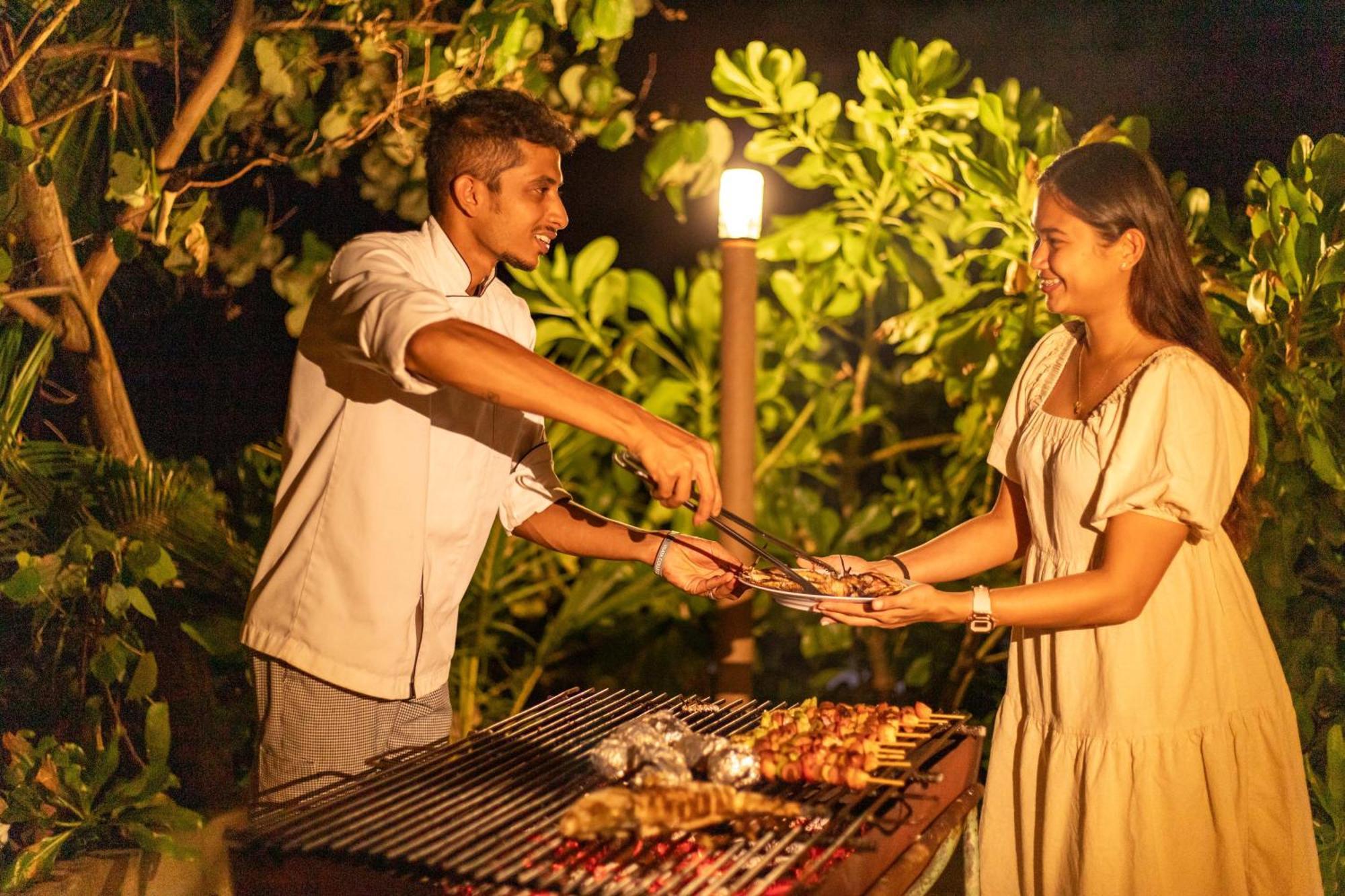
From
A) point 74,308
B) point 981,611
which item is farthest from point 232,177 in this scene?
point 981,611

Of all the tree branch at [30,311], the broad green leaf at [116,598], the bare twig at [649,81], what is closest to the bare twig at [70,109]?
the tree branch at [30,311]

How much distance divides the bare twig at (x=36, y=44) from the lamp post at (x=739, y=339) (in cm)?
188

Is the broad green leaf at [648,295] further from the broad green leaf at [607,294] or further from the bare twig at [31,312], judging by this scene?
the bare twig at [31,312]

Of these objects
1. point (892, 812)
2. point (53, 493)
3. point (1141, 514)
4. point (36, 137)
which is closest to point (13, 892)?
point (53, 493)

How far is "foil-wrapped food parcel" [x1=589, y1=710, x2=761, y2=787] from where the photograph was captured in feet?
6.38

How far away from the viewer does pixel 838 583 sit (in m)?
2.51

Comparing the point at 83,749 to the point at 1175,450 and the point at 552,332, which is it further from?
the point at 1175,450

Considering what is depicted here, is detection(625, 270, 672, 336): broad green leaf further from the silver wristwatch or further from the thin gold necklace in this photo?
the silver wristwatch

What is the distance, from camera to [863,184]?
13.3 ft

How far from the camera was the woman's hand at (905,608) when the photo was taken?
2320 millimetres

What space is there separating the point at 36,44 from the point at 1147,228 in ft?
9.49

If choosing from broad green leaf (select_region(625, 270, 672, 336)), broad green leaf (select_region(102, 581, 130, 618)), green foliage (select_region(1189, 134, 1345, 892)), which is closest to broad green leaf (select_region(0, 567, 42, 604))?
broad green leaf (select_region(102, 581, 130, 618))

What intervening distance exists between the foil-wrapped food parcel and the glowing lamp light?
182 cm

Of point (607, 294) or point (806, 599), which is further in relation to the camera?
point (607, 294)
